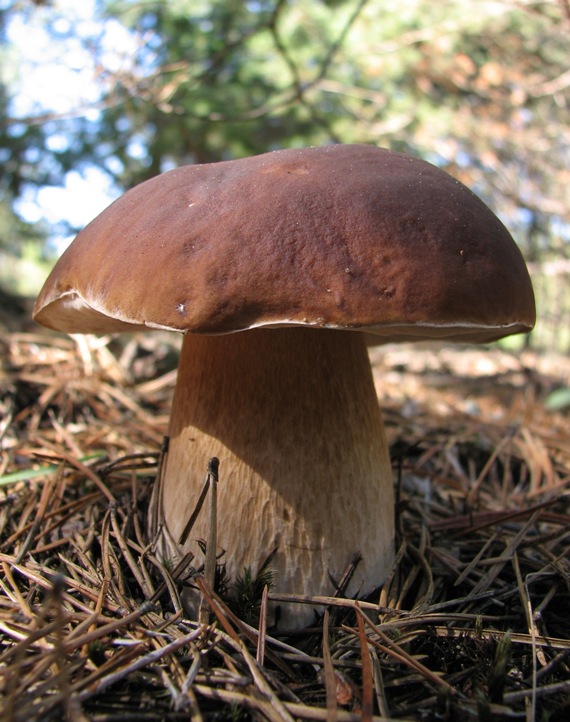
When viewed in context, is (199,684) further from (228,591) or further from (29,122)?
(29,122)

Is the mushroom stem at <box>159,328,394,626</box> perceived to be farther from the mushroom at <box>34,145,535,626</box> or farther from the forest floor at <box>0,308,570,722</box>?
the forest floor at <box>0,308,570,722</box>

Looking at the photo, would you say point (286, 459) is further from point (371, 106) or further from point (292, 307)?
point (371, 106)

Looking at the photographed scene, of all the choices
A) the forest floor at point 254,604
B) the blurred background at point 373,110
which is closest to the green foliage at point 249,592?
the forest floor at point 254,604

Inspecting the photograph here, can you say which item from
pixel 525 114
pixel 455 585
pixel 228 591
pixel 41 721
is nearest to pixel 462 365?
pixel 525 114

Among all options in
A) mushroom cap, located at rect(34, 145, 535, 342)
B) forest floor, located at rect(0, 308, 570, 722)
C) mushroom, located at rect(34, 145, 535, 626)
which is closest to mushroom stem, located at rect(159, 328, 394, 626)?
mushroom, located at rect(34, 145, 535, 626)

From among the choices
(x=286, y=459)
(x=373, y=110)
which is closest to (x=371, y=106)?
(x=373, y=110)
